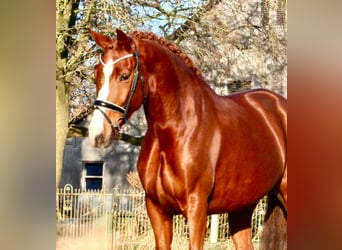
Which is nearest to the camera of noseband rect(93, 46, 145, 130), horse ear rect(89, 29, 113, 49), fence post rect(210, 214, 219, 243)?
noseband rect(93, 46, 145, 130)

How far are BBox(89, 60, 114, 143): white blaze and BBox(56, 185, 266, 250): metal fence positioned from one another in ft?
1.54

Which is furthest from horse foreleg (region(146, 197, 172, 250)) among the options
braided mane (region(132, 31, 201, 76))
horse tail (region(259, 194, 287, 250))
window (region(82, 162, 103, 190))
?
braided mane (region(132, 31, 201, 76))

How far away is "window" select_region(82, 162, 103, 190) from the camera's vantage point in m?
2.25

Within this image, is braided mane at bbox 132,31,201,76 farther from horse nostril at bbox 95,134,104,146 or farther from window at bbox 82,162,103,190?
window at bbox 82,162,103,190

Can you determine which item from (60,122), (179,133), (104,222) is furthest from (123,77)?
(104,222)

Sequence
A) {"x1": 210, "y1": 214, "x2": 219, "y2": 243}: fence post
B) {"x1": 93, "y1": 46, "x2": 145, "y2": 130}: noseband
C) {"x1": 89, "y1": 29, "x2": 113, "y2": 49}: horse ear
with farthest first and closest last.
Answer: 1. {"x1": 210, "y1": 214, "x2": 219, "y2": 243}: fence post
2. {"x1": 89, "y1": 29, "x2": 113, "y2": 49}: horse ear
3. {"x1": 93, "y1": 46, "x2": 145, "y2": 130}: noseband

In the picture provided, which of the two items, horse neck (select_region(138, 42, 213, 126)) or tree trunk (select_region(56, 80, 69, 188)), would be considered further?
tree trunk (select_region(56, 80, 69, 188))

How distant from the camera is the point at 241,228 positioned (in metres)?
2.26

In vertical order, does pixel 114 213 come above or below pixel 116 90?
below

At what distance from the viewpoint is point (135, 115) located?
2.05 metres

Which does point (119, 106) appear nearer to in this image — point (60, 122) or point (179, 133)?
point (179, 133)

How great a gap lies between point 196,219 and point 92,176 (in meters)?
0.62
